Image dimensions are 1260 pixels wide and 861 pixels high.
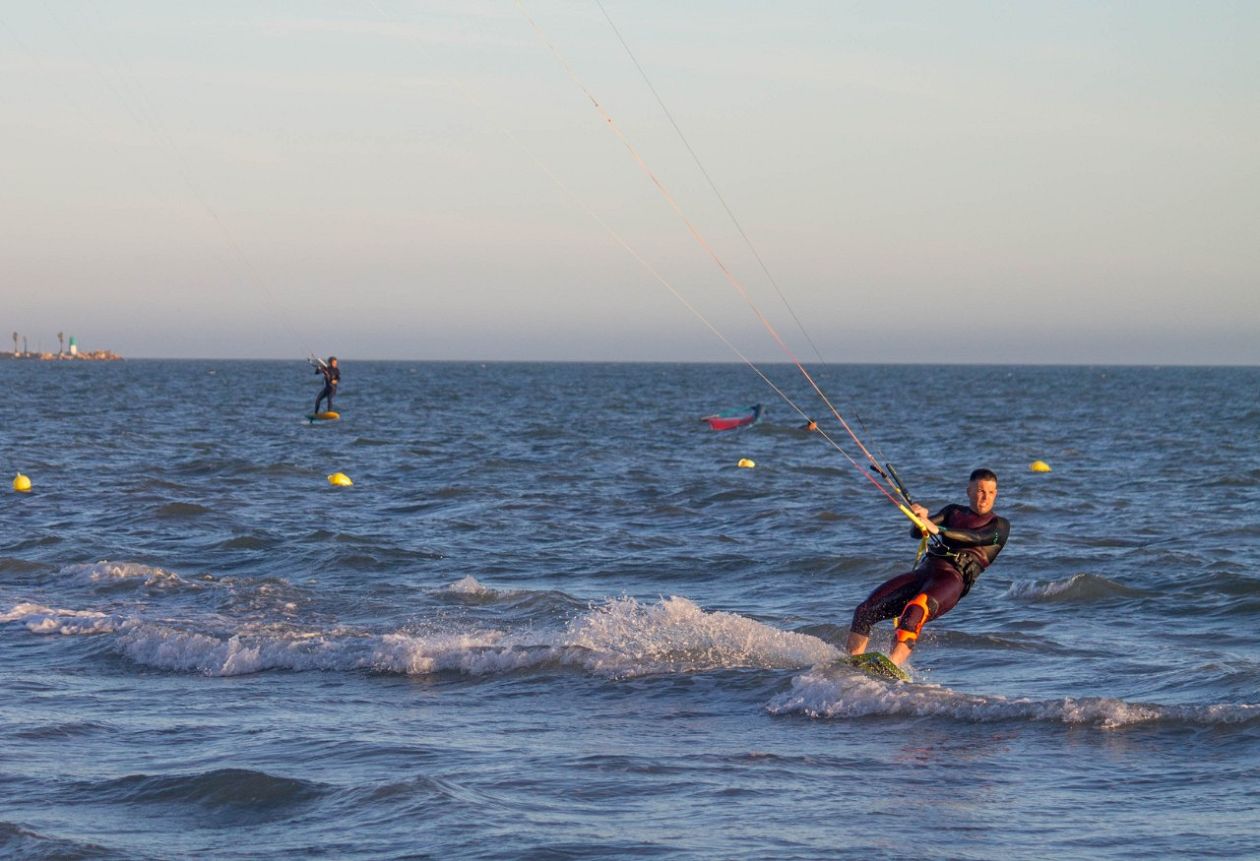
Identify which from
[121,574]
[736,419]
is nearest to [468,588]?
[121,574]

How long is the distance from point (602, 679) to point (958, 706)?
248 cm

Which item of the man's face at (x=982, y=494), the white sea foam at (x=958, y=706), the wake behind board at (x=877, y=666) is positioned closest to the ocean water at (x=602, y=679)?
the white sea foam at (x=958, y=706)

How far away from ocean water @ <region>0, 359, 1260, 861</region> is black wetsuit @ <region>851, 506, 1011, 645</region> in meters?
0.46

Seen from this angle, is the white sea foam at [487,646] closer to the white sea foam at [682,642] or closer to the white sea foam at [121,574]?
the white sea foam at [682,642]

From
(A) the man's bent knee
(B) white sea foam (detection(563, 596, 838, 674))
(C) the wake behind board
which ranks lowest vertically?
(B) white sea foam (detection(563, 596, 838, 674))

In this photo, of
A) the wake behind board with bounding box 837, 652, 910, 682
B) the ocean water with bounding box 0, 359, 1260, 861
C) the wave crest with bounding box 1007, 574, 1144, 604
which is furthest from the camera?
the wave crest with bounding box 1007, 574, 1144, 604

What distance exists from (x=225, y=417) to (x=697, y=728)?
1719 inches

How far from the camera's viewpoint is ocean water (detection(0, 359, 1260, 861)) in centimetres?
666

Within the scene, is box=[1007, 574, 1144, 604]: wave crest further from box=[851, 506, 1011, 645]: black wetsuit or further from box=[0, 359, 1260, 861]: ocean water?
box=[851, 506, 1011, 645]: black wetsuit

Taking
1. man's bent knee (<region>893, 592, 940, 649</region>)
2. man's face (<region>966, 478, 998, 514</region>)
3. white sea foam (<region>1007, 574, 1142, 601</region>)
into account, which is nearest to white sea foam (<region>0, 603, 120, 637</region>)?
man's bent knee (<region>893, 592, 940, 649</region>)

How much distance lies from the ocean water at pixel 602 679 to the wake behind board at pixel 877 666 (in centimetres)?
14

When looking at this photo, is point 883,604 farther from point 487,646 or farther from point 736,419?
point 736,419

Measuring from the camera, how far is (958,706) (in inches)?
355

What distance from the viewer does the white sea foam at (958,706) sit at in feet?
28.5
